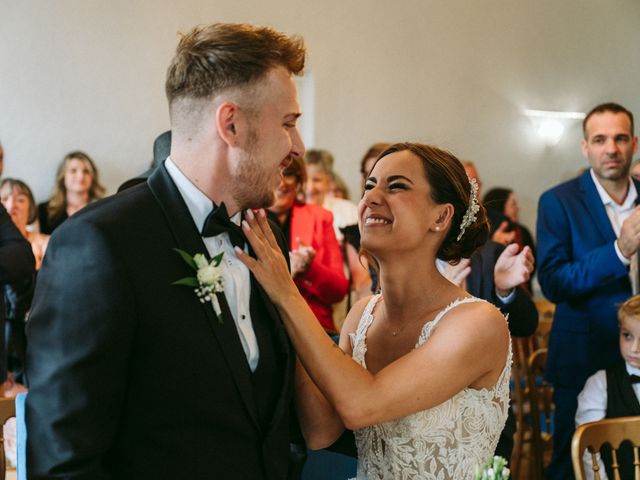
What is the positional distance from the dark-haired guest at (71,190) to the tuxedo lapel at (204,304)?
4936 mm

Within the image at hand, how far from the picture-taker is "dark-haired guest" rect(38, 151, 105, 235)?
6.50 metres

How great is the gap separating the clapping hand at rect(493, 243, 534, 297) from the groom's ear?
1569 mm

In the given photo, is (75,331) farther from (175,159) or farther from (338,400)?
(338,400)

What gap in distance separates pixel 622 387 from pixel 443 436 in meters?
1.59

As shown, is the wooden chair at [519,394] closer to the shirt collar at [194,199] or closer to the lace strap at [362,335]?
the lace strap at [362,335]

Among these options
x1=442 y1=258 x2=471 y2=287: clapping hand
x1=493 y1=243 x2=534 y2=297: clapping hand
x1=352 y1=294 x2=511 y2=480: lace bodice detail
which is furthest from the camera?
x1=442 y1=258 x2=471 y2=287: clapping hand

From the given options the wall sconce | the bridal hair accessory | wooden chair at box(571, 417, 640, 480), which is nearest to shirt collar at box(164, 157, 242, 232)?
the bridal hair accessory

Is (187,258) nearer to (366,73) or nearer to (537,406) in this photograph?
(537,406)

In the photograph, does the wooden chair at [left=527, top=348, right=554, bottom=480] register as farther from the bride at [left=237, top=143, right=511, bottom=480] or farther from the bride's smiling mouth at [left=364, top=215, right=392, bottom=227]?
the bride's smiling mouth at [left=364, top=215, right=392, bottom=227]

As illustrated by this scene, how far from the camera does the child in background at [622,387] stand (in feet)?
11.4

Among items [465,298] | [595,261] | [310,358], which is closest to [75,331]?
[310,358]

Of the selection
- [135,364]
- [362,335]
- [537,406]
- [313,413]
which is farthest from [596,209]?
[135,364]

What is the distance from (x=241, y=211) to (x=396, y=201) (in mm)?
535

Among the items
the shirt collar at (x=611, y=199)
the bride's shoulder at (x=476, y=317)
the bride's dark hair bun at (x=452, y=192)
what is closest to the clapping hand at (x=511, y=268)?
the bride's dark hair bun at (x=452, y=192)
